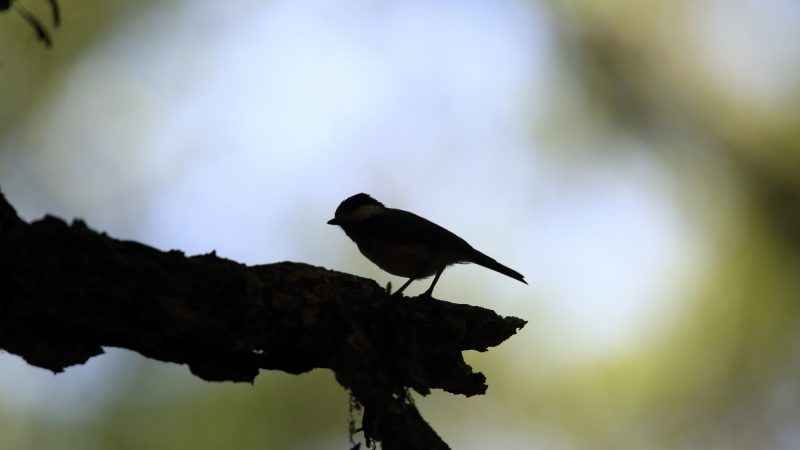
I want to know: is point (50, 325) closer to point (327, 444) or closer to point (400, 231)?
point (400, 231)

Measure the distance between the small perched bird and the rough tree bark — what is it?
147 centimetres

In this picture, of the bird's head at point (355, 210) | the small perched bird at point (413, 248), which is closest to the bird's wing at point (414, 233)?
the small perched bird at point (413, 248)

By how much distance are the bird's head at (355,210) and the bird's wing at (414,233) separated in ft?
0.83

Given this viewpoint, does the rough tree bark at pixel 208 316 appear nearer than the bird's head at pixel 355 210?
Yes

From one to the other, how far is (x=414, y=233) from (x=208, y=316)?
226 centimetres

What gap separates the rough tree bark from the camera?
2379mm

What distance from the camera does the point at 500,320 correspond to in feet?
11.7

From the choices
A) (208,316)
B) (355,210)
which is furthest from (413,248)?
(208,316)

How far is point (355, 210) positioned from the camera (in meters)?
5.24

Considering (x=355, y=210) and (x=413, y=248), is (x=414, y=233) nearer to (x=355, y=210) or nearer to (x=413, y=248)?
(x=413, y=248)

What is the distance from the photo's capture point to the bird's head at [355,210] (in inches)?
204

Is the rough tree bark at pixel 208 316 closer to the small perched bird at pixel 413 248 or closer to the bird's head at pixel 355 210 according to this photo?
the small perched bird at pixel 413 248

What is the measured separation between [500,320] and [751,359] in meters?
4.94

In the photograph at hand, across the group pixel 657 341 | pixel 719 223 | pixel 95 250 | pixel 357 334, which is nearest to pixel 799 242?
pixel 719 223
